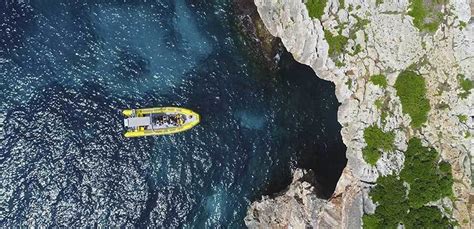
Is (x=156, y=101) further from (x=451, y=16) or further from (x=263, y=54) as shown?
(x=451, y=16)

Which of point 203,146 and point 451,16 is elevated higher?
point 451,16

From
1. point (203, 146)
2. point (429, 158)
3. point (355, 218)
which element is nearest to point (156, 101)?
point (203, 146)

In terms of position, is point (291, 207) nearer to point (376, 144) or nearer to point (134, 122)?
point (376, 144)

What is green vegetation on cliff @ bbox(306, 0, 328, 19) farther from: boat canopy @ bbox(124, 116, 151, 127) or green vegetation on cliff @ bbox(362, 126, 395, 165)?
boat canopy @ bbox(124, 116, 151, 127)

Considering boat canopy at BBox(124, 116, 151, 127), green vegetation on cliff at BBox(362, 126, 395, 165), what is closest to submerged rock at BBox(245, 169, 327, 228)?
green vegetation on cliff at BBox(362, 126, 395, 165)

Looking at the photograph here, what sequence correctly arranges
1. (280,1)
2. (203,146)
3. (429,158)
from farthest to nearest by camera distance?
A: 1. (203,146)
2. (280,1)
3. (429,158)

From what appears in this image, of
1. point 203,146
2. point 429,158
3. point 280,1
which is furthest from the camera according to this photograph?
point 203,146

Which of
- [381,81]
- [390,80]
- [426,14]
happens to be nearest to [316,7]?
[381,81]
